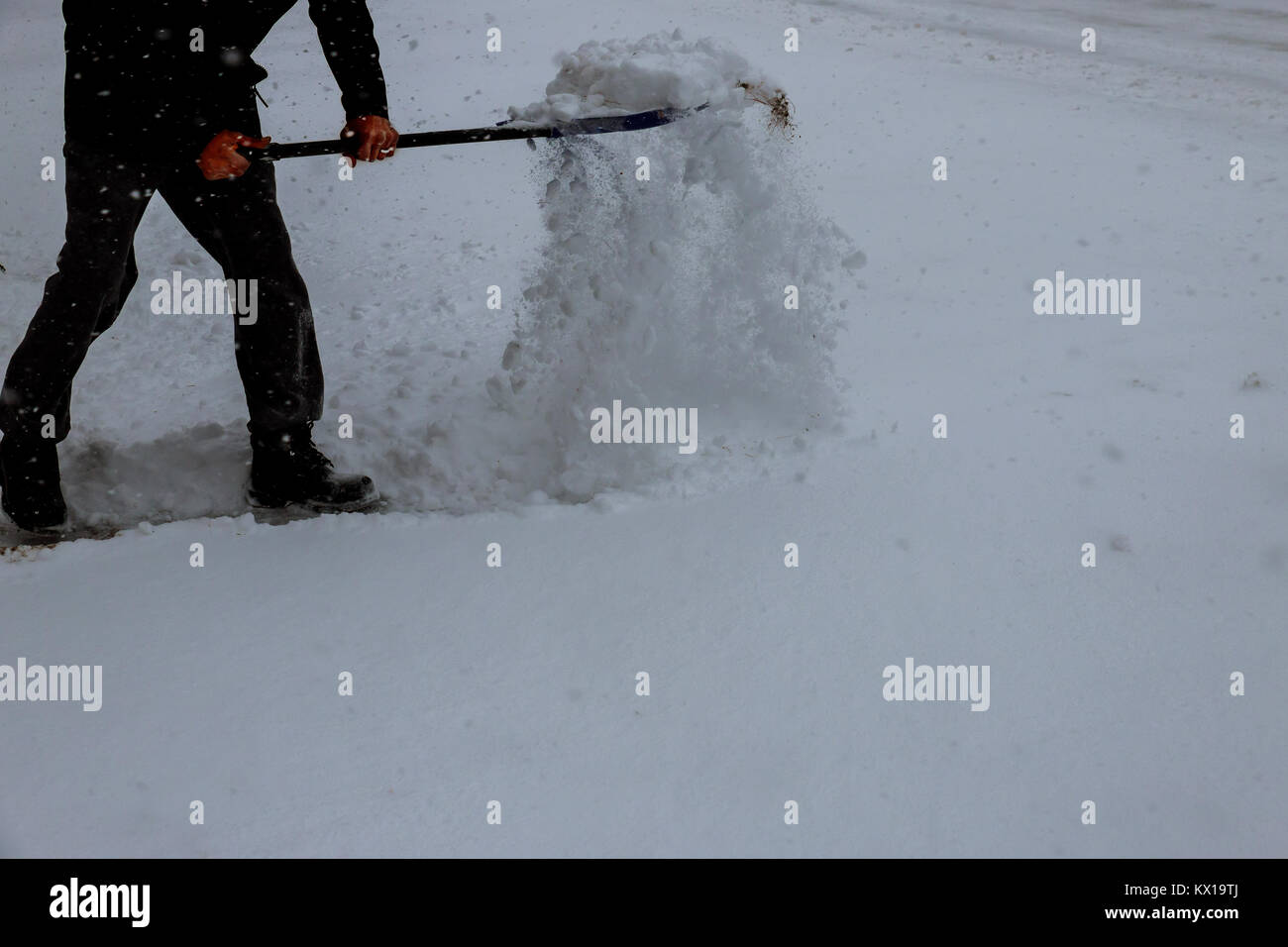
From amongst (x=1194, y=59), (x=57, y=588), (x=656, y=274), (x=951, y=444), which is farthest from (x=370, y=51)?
(x=1194, y=59)

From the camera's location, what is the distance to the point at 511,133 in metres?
2.16

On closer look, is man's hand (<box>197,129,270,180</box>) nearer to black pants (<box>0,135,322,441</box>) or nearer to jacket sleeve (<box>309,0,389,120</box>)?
black pants (<box>0,135,322,441</box>)

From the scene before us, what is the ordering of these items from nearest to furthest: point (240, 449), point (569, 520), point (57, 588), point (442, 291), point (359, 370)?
point (57, 588) < point (569, 520) < point (240, 449) < point (359, 370) < point (442, 291)

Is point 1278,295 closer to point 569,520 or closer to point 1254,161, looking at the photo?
point 1254,161

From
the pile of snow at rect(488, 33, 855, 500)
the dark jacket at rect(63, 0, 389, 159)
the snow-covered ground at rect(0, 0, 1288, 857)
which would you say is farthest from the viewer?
the pile of snow at rect(488, 33, 855, 500)

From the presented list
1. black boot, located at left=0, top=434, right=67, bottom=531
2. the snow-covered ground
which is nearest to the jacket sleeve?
the snow-covered ground

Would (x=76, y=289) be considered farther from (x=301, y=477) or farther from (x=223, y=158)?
(x=301, y=477)

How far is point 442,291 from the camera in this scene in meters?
3.23

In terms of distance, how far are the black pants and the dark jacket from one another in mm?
53

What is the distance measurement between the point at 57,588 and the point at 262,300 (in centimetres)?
71

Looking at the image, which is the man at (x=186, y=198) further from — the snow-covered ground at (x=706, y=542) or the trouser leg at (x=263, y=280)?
the snow-covered ground at (x=706, y=542)

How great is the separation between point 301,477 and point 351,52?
902mm

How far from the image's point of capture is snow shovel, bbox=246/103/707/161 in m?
2.12

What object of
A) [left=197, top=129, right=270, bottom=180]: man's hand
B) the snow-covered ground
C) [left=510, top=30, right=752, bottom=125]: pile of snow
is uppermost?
[left=510, top=30, right=752, bottom=125]: pile of snow
